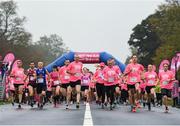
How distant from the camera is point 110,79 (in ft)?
73.8

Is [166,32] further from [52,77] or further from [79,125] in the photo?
[79,125]

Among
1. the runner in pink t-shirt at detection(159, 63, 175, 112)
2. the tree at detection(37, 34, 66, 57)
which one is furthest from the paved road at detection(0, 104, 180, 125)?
the tree at detection(37, 34, 66, 57)

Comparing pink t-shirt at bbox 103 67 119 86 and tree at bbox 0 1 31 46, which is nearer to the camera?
pink t-shirt at bbox 103 67 119 86

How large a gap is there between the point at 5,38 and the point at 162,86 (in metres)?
76.7

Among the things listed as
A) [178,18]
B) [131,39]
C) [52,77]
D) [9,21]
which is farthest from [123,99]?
[131,39]

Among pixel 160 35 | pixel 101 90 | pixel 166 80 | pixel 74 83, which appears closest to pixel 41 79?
pixel 74 83

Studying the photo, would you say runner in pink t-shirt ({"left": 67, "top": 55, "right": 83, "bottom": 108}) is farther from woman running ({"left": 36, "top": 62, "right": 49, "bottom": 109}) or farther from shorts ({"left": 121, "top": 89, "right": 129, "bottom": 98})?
shorts ({"left": 121, "top": 89, "right": 129, "bottom": 98})

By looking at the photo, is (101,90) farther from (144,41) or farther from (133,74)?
(144,41)

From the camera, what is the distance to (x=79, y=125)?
13.4 metres

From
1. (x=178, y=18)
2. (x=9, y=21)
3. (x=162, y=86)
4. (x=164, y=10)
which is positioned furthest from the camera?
(x=9, y=21)

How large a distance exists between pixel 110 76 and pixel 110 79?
0.12 metres

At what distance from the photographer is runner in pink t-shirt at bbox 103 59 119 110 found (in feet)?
73.7

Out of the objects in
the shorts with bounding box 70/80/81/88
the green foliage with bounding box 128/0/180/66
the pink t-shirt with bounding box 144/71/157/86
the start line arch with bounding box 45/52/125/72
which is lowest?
the shorts with bounding box 70/80/81/88

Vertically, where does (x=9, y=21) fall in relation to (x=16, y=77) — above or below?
above
